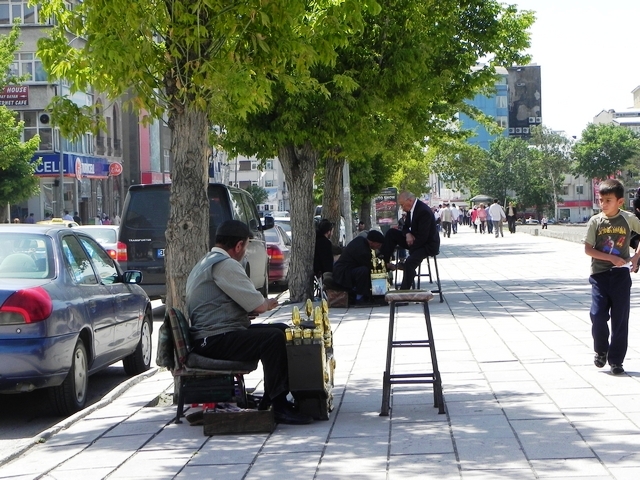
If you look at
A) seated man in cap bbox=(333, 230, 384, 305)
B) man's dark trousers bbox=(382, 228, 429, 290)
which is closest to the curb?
man's dark trousers bbox=(382, 228, 429, 290)

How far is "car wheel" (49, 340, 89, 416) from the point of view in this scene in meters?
9.40

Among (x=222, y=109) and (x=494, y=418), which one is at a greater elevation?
(x=222, y=109)

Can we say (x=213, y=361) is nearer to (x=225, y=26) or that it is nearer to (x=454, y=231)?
(x=225, y=26)

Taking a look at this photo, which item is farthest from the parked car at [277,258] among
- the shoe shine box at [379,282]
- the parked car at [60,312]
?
the parked car at [60,312]

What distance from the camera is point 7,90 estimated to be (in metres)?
59.3

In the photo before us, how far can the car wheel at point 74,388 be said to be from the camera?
9398mm

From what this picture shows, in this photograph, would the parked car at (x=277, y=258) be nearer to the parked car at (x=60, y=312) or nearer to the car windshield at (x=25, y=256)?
the parked car at (x=60, y=312)

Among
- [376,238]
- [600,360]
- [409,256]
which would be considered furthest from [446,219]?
[600,360]

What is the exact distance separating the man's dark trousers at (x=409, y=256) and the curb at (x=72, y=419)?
19.4ft

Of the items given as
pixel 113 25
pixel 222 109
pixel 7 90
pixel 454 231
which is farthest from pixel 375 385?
pixel 454 231

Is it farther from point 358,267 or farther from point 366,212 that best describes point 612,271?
point 366,212

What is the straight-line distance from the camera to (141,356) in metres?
12.0

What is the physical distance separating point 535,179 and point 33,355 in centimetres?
12330

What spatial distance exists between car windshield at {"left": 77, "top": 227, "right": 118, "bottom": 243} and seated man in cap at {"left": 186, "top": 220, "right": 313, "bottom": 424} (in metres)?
14.6
